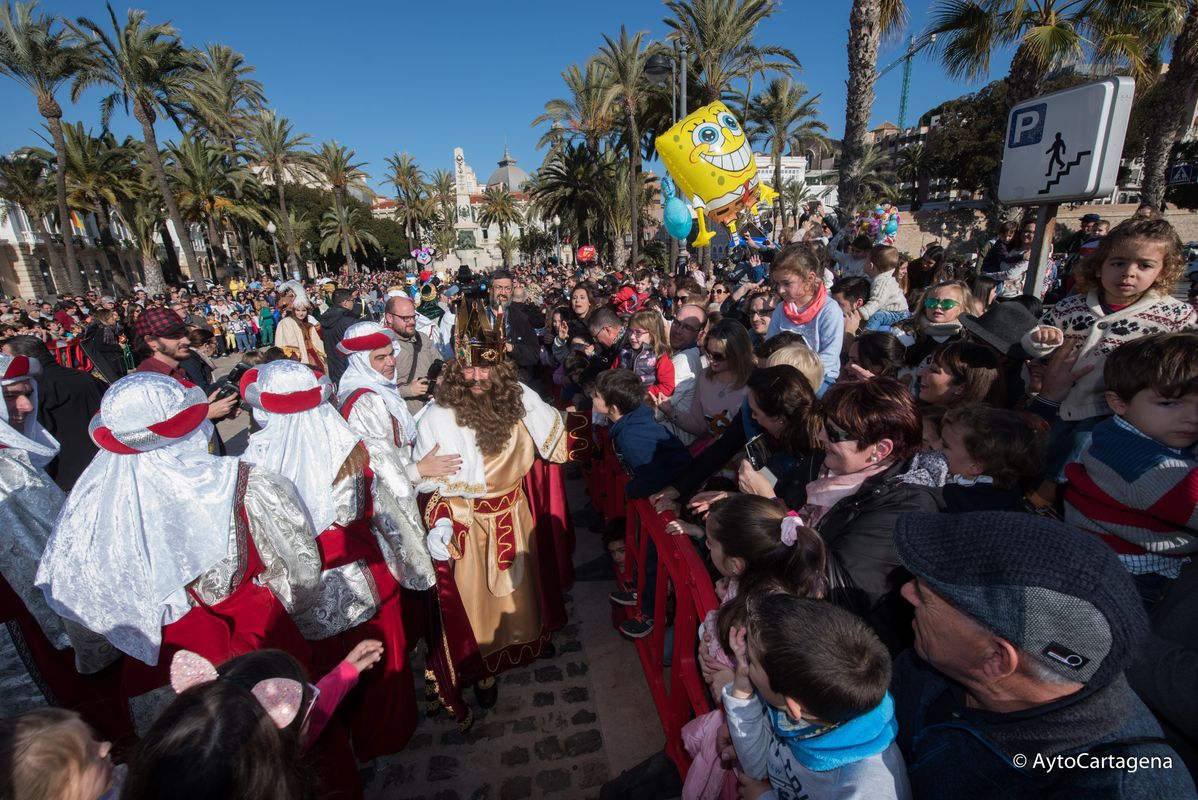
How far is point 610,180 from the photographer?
1109 inches

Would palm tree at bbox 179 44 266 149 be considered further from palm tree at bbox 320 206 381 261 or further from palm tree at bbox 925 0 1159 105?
palm tree at bbox 925 0 1159 105

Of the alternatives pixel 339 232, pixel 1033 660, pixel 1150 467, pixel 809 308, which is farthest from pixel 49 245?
pixel 1150 467

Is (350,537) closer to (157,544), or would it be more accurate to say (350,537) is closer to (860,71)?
(157,544)

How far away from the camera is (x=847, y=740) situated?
1251 mm

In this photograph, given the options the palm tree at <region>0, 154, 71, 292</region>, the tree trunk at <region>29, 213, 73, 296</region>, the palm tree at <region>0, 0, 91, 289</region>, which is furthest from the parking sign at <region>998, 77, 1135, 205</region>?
the tree trunk at <region>29, 213, 73, 296</region>

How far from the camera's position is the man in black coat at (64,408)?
4.49m

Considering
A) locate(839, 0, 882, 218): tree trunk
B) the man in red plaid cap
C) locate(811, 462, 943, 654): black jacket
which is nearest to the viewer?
locate(811, 462, 943, 654): black jacket

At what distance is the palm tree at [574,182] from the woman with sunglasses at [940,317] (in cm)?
2513

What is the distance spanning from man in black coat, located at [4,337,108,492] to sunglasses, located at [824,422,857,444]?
18.7ft

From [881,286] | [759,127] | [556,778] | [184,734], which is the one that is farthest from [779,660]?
[759,127]

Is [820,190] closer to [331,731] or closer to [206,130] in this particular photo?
[206,130]

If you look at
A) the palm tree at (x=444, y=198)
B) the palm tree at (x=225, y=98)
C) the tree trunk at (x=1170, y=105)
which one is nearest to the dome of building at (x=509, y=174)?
the palm tree at (x=444, y=198)

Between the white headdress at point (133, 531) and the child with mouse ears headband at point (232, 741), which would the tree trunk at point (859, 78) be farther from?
the child with mouse ears headband at point (232, 741)

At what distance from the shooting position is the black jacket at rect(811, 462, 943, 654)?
166cm
